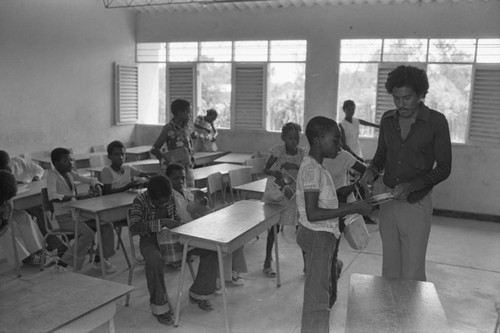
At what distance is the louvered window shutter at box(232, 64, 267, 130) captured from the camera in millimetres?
7895

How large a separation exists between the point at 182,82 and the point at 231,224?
18.6 ft

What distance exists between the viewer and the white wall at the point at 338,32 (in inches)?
263

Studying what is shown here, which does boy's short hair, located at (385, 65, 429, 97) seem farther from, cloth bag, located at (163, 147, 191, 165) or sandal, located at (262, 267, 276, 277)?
cloth bag, located at (163, 147, 191, 165)

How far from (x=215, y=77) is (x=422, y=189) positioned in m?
6.33

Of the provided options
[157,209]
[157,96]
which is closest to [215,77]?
[157,96]

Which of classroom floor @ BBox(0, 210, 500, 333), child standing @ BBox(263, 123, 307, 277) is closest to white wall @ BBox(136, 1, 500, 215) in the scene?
classroom floor @ BBox(0, 210, 500, 333)

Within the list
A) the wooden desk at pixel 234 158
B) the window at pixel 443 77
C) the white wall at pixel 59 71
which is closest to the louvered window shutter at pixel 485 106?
the window at pixel 443 77

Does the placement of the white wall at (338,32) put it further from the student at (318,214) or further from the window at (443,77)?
the student at (318,214)

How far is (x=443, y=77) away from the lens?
273 inches

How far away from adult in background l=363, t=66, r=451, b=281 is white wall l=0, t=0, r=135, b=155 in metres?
5.55

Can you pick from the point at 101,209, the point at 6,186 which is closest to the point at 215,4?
the point at 101,209

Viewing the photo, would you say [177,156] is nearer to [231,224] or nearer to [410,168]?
[231,224]

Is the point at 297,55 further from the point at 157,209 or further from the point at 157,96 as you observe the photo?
the point at 157,209

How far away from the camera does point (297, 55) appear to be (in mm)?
7652
